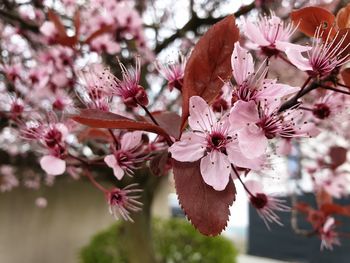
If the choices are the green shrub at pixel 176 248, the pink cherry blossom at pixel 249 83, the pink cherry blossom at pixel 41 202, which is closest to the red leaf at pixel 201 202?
the pink cherry blossom at pixel 249 83

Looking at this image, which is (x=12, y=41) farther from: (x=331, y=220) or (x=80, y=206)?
(x=80, y=206)

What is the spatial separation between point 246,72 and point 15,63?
2.76ft

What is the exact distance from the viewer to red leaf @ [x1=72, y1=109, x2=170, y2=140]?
41 centimetres

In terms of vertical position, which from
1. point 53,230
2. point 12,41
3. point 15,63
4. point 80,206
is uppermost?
point 12,41

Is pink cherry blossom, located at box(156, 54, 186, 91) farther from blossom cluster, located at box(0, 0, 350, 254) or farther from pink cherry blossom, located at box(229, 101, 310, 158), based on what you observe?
pink cherry blossom, located at box(229, 101, 310, 158)

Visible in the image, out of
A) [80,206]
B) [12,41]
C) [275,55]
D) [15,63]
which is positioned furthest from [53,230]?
[275,55]

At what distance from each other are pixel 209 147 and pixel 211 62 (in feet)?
0.32

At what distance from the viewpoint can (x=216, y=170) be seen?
44 cm

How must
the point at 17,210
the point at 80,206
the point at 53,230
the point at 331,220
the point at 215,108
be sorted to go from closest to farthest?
the point at 215,108 → the point at 331,220 → the point at 17,210 → the point at 53,230 → the point at 80,206

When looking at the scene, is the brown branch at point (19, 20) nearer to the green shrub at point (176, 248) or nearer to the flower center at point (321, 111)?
the flower center at point (321, 111)

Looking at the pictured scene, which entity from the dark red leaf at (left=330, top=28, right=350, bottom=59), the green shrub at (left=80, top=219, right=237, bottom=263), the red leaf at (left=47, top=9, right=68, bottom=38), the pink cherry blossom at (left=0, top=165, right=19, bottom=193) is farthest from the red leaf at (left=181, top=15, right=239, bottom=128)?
the pink cherry blossom at (left=0, top=165, right=19, bottom=193)

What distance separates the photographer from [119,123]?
16.6 inches

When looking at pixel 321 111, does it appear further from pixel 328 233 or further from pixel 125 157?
pixel 328 233

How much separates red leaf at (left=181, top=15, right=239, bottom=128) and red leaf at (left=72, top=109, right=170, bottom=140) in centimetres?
6
